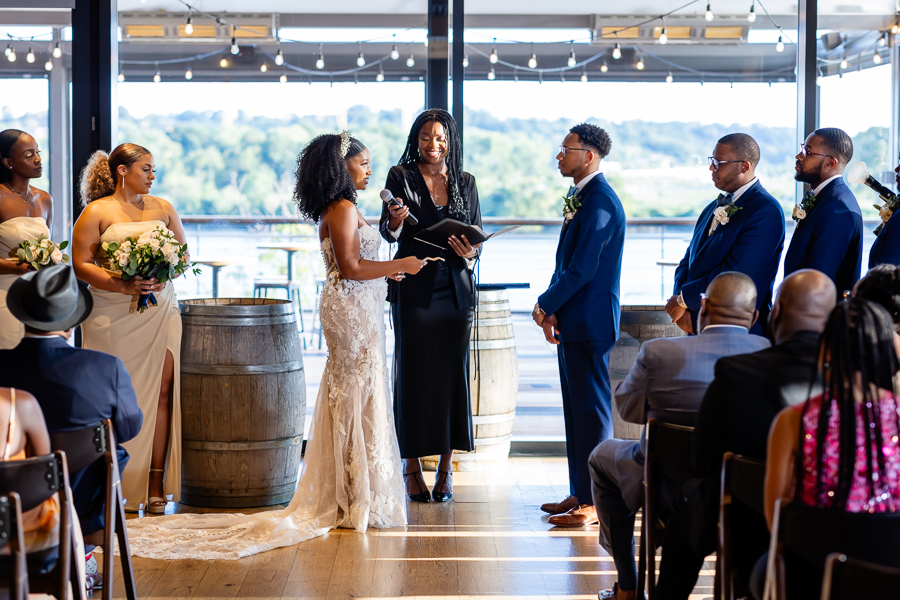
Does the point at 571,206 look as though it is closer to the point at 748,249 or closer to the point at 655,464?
the point at 748,249

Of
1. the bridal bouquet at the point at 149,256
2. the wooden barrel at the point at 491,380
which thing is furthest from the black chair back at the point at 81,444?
the wooden barrel at the point at 491,380

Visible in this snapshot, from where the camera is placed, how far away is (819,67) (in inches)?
186

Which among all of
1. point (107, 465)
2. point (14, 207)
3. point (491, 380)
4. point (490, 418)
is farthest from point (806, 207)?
point (14, 207)

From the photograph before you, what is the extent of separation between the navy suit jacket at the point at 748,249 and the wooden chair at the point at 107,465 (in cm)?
229

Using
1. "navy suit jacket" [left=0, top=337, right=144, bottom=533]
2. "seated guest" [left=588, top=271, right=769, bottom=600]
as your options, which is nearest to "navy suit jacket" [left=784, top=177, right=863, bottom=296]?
"seated guest" [left=588, top=271, right=769, bottom=600]

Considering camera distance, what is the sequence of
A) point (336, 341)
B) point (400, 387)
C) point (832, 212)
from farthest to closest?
point (400, 387) → point (336, 341) → point (832, 212)

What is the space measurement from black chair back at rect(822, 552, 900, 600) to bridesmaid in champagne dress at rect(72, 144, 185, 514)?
10.1 ft

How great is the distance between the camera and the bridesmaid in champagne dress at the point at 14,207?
4.05m

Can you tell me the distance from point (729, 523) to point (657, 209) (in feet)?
11.6

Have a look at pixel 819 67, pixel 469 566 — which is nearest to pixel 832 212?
pixel 819 67

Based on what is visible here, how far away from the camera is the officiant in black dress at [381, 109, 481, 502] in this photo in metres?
3.96

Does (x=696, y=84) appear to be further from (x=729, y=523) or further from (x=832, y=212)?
(x=729, y=523)

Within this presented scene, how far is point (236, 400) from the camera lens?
3.81 m

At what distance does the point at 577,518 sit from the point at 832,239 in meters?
1.56
